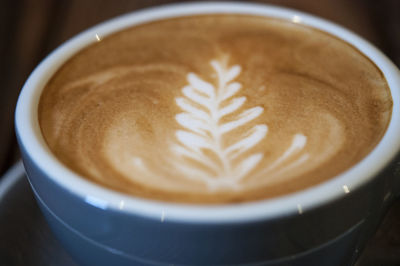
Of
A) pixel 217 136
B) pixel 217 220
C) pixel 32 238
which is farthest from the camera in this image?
pixel 32 238

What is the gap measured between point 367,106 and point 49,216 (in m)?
0.49

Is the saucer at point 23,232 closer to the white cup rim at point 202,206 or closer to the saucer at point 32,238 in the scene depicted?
the saucer at point 32,238

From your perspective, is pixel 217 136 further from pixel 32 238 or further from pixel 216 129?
pixel 32 238

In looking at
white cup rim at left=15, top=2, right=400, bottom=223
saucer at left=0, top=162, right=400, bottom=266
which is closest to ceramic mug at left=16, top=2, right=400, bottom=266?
white cup rim at left=15, top=2, right=400, bottom=223

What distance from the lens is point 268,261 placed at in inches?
22.8

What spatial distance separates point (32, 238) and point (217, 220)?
1.64 ft

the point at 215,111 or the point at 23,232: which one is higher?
the point at 215,111

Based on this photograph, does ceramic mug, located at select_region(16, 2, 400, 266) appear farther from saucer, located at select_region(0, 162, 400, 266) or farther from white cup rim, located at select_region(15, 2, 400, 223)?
saucer, located at select_region(0, 162, 400, 266)

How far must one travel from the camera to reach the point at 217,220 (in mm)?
529

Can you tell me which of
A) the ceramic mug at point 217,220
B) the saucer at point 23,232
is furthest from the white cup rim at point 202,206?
the saucer at point 23,232

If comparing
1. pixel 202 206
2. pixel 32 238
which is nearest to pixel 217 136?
pixel 202 206

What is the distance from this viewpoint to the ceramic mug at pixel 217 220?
540 millimetres

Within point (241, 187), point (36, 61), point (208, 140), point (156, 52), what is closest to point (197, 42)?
point (156, 52)

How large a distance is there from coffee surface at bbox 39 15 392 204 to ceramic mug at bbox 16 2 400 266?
32 mm
